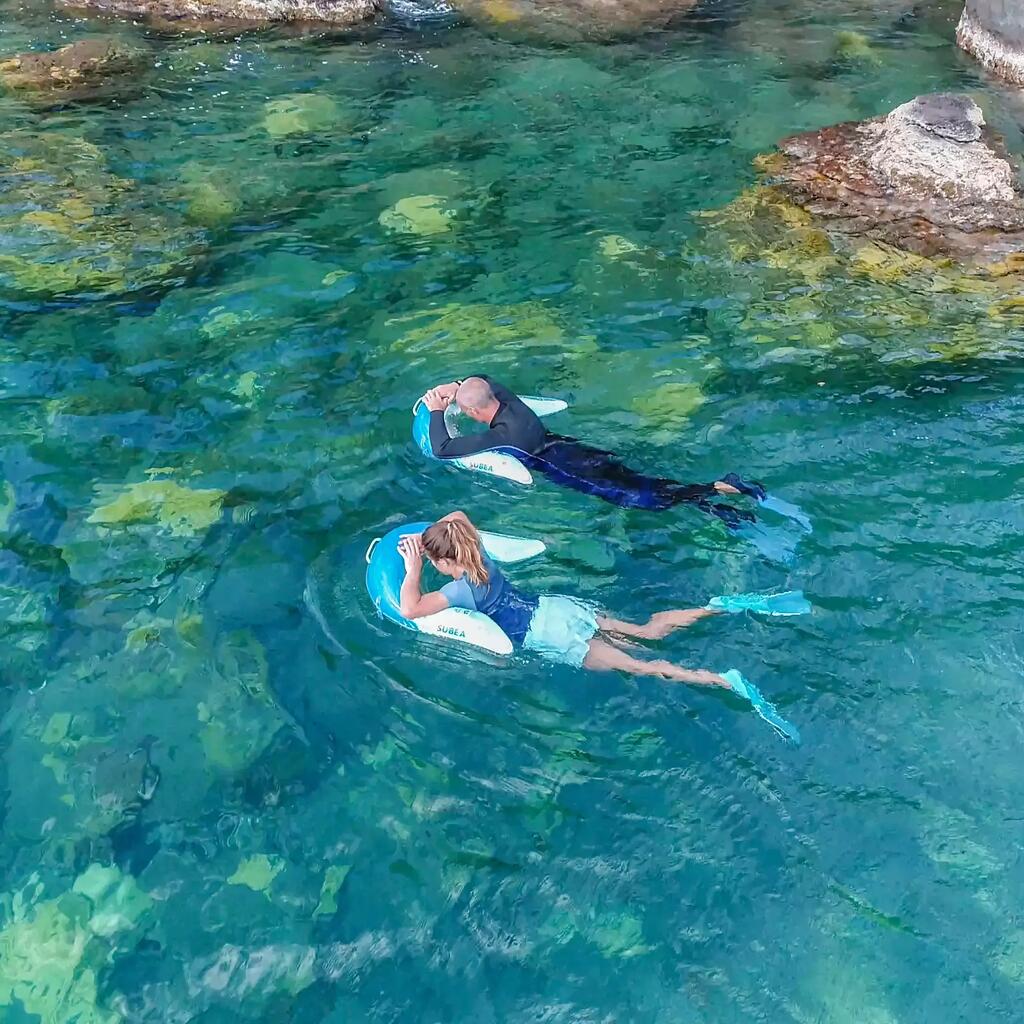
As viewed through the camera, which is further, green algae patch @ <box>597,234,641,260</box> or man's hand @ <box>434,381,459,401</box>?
green algae patch @ <box>597,234,641,260</box>

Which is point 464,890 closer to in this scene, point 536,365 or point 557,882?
point 557,882

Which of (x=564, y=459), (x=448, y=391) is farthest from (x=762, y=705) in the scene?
(x=448, y=391)

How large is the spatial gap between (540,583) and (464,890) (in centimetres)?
242

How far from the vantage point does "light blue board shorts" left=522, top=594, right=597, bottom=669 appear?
6520 millimetres

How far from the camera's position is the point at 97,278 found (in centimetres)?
1089

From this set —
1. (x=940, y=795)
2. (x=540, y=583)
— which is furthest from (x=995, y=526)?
(x=540, y=583)

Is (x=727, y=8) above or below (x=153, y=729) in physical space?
above

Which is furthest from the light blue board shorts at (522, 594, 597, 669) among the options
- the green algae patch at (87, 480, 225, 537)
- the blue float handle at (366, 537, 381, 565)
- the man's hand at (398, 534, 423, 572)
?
the green algae patch at (87, 480, 225, 537)

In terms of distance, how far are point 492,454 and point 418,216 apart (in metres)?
5.36

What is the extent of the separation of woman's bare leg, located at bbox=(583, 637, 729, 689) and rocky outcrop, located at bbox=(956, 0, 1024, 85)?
13.4 metres

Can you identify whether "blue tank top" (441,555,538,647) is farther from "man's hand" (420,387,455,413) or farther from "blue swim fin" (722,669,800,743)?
"man's hand" (420,387,455,413)

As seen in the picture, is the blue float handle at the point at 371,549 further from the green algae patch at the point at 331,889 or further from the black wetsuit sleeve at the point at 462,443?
the green algae patch at the point at 331,889

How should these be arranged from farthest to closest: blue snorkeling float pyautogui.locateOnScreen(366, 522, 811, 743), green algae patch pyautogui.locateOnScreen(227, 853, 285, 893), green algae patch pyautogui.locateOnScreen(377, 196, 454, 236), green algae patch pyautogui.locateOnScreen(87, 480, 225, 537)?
green algae patch pyautogui.locateOnScreen(377, 196, 454, 236), green algae patch pyautogui.locateOnScreen(87, 480, 225, 537), blue snorkeling float pyautogui.locateOnScreen(366, 522, 811, 743), green algae patch pyautogui.locateOnScreen(227, 853, 285, 893)

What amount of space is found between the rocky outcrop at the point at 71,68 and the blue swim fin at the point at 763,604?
44.1 ft
